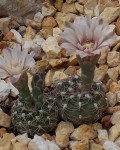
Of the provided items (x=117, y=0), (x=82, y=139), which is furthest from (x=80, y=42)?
(x=117, y=0)

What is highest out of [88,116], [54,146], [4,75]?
[4,75]

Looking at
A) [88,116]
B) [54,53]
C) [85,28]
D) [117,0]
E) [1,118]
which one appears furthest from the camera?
[117,0]

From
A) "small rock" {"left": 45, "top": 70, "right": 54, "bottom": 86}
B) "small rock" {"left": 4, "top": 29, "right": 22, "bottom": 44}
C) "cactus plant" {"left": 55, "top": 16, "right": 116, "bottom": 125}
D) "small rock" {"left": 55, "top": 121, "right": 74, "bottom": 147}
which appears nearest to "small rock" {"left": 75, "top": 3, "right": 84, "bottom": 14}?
"small rock" {"left": 4, "top": 29, "right": 22, "bottom": 44}

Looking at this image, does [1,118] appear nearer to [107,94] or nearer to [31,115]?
[31,115]

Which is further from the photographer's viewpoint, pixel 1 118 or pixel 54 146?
pixel 1 118

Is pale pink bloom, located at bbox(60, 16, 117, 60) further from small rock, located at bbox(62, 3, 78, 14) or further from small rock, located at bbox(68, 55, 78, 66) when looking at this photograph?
small rock, located at bbox(62, 3, 78, 14)

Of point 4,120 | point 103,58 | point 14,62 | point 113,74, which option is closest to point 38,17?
point 103,58
